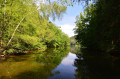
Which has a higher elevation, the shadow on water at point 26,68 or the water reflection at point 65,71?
the shadow on water at point 26,68

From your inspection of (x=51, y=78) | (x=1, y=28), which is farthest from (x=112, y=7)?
(x=1, y=28)

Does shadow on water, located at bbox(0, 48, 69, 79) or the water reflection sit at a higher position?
shadow on water, located at bbox(0, 48, 69, 79)

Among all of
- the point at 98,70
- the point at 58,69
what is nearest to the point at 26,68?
the point at 58,69

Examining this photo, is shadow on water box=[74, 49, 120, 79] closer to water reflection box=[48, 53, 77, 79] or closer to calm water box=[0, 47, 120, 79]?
calm water box=[0, 47, 120, 79]

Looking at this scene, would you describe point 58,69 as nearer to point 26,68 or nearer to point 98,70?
point 26,68

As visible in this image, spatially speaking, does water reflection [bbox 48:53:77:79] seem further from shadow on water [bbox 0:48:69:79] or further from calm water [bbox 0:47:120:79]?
shadow on water [bbox 0:48:69:79]

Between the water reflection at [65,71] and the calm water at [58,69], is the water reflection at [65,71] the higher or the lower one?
the lower one

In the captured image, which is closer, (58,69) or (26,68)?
(26,68)

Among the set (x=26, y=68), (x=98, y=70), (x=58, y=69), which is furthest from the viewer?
(x=58, y=69)

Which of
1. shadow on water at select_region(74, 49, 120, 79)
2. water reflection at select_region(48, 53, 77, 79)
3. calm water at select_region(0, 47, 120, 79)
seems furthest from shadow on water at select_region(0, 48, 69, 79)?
shadow on water at select_region(74, 49, 120, 79)

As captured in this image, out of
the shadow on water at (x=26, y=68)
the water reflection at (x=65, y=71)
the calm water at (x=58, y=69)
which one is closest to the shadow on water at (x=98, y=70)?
the calm water at (x=58, y=69)

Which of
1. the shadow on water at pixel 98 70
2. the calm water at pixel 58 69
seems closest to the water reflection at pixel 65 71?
the calm water at pixel 58 69

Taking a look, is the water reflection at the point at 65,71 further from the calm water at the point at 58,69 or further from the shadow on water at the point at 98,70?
the shadow on water at the point at 98,70

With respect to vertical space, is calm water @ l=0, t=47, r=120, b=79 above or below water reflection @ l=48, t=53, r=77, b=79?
above
